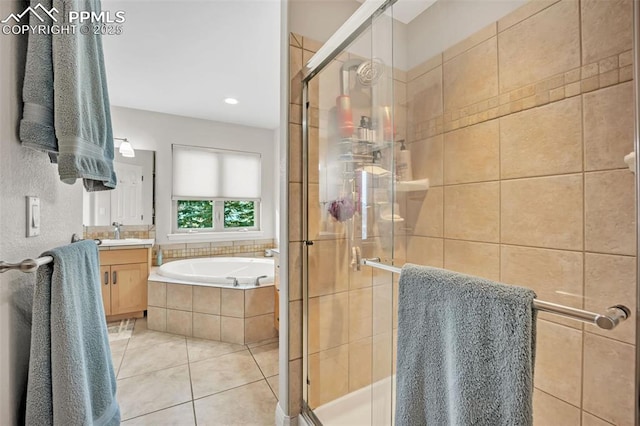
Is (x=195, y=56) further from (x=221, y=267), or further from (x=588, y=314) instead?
(x=588, y=314)

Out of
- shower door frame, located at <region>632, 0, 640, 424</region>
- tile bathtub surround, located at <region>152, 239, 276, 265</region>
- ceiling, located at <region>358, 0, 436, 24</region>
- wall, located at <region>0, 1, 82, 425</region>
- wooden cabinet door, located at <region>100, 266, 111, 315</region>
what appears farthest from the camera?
tile bathtub surround, located at <region>152, 239, 276, 265</region>

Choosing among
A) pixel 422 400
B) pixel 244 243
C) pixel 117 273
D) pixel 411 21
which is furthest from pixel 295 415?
pixel 244 243

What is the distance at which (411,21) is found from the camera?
4.45ft

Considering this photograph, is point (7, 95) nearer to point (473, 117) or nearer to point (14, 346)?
point (14, 346)

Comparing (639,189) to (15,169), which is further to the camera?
(15,169)

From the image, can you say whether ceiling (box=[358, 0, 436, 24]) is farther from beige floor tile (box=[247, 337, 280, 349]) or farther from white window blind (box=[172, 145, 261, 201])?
white window blind (box=[172, 145, 261, 201])

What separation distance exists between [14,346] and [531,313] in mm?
1216

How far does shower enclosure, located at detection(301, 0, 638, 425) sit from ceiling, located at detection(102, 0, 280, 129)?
1.00 metres

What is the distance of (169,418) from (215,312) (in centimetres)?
100

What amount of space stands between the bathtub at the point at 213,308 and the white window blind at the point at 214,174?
4.61ft

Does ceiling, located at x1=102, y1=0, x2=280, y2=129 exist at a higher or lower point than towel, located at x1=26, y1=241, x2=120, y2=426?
higher

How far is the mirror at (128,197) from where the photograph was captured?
3.28m

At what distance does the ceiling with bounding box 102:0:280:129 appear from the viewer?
188cm

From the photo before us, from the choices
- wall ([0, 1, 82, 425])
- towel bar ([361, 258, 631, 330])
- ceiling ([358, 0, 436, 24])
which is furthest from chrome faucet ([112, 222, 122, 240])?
towel bar ([361, 258, 631, 330])
